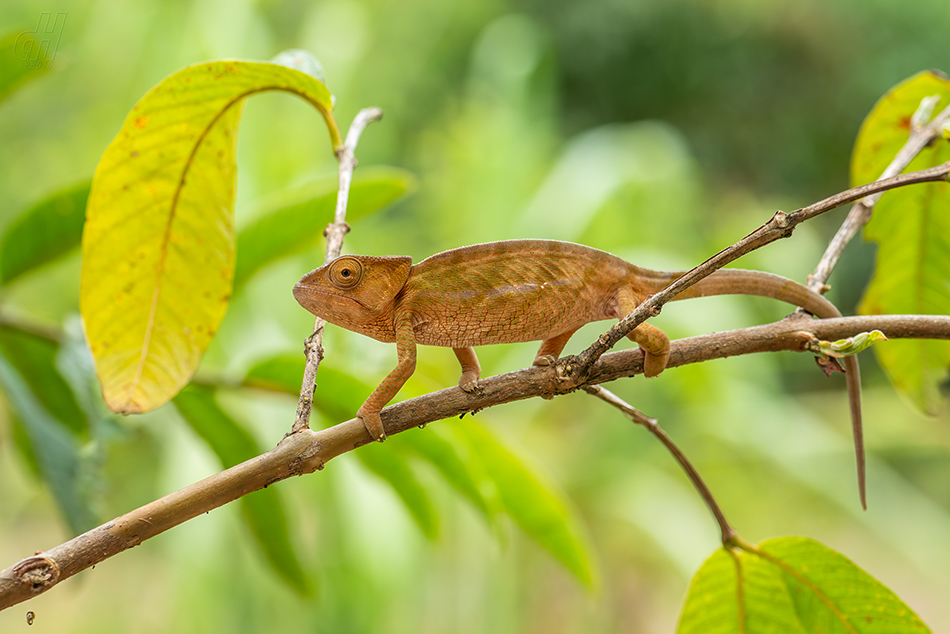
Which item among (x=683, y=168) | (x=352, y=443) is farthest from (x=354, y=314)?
(x=683, y=168)

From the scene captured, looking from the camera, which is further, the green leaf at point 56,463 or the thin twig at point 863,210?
the green leaf at point 56,463

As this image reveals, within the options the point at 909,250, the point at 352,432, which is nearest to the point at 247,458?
the point at 352,432

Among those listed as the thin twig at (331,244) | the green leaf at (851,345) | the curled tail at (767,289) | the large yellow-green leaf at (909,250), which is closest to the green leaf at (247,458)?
the thin twig at (331,244)

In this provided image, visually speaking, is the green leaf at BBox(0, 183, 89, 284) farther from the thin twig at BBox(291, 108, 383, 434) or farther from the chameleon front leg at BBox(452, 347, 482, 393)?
the chameleon front leg at BBox(452, 347, 482, 393)

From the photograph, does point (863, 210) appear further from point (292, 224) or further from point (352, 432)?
point (292, 224)

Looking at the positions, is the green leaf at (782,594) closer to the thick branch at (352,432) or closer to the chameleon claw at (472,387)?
the thick branch at (352,432)

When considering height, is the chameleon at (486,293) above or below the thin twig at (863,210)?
below

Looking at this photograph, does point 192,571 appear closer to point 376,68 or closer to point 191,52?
point 191,52
